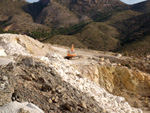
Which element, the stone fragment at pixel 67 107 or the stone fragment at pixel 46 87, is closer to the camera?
the stone fragment at pixel 67 107

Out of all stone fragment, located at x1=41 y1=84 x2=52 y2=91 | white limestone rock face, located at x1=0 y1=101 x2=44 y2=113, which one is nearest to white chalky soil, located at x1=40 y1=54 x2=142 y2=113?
stone fragment, located at x1=41 y1=84 x2=52 y2=91

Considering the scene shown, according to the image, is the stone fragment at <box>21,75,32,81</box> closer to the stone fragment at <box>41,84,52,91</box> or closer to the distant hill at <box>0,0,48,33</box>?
the stone fragment at <box>41,84,52,91</box>

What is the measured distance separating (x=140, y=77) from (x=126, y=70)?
54.1 inches

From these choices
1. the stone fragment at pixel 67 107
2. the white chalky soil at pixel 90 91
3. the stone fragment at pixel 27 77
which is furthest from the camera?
the white chalky soil at pixel 90 91

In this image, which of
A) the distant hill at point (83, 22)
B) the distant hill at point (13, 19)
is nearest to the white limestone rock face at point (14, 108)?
the distant hill at point (83, 22)

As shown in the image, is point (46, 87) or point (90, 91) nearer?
point (46, 87)

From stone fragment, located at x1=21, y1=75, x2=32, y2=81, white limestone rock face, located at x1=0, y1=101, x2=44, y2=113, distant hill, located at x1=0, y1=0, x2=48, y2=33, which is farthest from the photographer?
distant hill, located at x1=0, y1=0, x2=48, y2=33

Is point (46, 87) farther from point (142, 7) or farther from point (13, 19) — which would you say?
point (142, 7)

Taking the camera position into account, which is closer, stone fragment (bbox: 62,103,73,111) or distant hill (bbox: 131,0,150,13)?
stone fragment (bbox: 62,103,73,111)

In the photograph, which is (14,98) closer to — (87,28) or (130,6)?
(87,28)

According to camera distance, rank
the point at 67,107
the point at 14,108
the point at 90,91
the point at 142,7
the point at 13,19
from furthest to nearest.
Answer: the point at 142,7
the point at 13,19
the point at 90,91
the point at 67,107
the point at 14,108

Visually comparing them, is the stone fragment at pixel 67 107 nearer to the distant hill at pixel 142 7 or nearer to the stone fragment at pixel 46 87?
the stone fragment at pixel 46 87

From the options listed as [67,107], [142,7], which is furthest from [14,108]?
[142,7]

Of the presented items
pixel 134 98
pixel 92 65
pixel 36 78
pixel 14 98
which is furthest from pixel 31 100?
pixel 134 98
